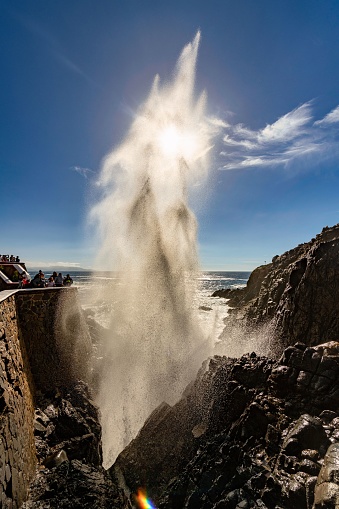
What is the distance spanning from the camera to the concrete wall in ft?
23.4

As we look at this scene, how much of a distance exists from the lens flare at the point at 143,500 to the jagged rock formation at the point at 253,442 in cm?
25

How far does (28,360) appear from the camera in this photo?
12.6 metres

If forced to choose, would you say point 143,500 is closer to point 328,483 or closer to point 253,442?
point 253,442

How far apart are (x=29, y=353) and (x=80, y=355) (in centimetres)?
345

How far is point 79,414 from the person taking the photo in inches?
497

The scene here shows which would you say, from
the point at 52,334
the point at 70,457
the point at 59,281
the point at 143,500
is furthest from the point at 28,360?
the point at 143,500

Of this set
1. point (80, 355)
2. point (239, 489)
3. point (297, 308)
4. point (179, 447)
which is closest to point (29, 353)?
point (80, 355)

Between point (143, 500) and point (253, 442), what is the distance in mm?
5944

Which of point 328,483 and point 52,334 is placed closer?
point 328,483

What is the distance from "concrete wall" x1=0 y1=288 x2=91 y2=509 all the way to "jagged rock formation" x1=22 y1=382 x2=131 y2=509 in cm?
59

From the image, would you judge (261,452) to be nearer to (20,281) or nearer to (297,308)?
(297,308)

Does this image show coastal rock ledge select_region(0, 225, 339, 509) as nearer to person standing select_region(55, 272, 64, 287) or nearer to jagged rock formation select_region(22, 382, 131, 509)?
jagged rock formation select_region(22, 382, 131, 509)

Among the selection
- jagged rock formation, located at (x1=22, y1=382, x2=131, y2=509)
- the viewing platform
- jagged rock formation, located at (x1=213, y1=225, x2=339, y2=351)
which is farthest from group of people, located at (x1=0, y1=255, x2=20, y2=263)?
jagged rock formation, located at (x1=213, y1=225, x2=339, y2=351)

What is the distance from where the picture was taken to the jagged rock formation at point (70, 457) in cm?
807
